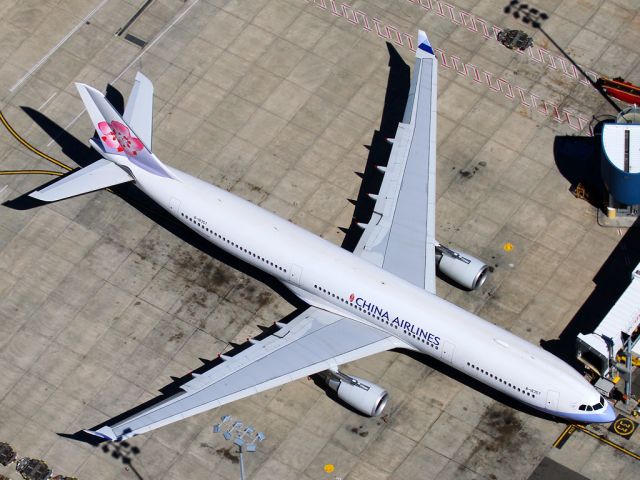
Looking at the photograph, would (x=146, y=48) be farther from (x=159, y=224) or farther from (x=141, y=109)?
(x=159, y=224)

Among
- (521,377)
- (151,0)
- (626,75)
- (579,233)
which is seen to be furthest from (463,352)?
(151,0)

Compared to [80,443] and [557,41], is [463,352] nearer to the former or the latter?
[80,443]

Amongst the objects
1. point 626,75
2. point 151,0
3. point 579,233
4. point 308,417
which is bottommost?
point 308,417

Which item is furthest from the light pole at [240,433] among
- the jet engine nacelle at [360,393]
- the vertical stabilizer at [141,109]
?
the vertical stabilizer at [141,109]

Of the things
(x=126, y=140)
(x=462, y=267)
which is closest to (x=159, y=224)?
(x=126, y=140)

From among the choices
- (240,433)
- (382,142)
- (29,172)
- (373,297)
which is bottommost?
(29,172)
